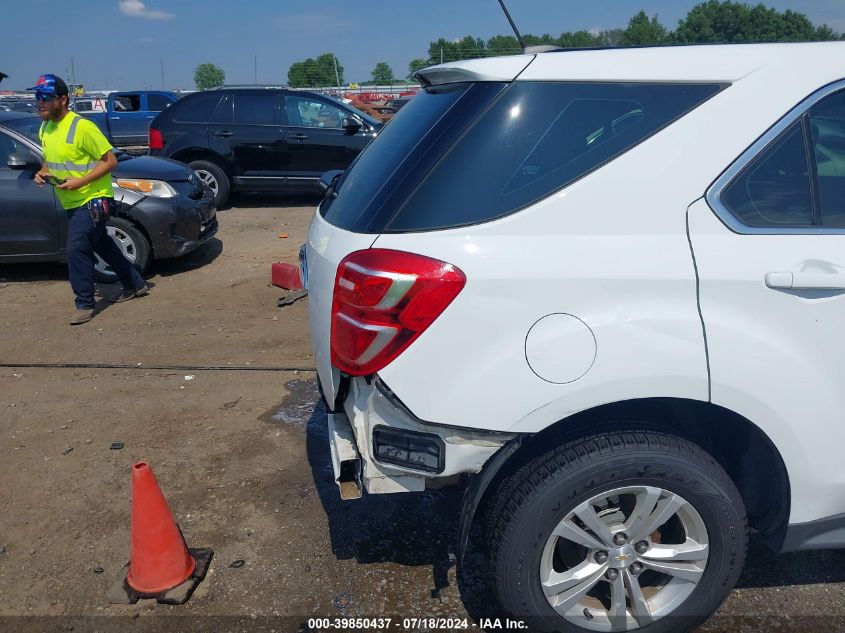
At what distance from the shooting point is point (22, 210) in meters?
6.55

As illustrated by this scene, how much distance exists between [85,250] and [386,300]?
4742 mm

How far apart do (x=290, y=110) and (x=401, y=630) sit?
358 inches

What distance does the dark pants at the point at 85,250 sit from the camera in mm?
5781

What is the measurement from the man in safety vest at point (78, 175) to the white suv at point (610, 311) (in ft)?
14.1

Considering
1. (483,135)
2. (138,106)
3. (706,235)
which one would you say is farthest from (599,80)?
(138,106)

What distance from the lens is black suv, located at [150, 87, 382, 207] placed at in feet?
33.4

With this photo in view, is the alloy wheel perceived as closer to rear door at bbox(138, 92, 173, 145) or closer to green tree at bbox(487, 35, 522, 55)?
green tree at bbox(487, 35, 522, 55)

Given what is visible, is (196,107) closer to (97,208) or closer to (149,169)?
(149,169)

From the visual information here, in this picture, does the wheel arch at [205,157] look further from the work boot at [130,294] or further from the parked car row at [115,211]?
the work boot at [130,294]

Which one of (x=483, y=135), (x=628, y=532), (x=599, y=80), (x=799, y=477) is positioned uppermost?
(x=599, y=80)

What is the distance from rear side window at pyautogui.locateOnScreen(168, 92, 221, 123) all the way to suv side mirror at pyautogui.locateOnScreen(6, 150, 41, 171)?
158 inches

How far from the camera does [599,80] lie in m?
2.15

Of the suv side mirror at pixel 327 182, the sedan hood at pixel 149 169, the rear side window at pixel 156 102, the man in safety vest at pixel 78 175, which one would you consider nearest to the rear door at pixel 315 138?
the sedan hood at pixel 149 169

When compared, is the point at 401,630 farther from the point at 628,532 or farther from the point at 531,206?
the point at 531,206
